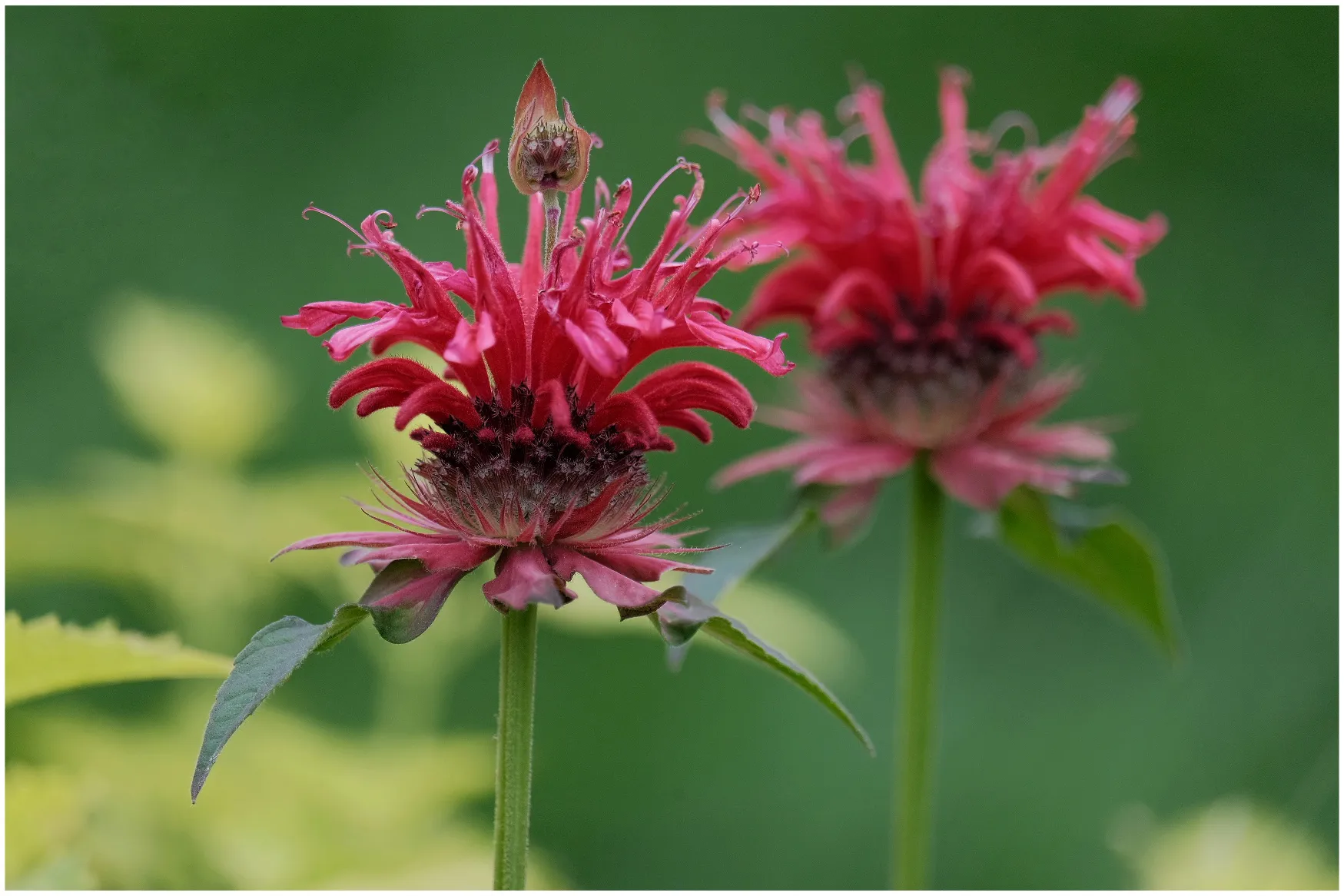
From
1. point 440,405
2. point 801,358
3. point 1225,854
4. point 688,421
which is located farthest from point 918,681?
point 801,358

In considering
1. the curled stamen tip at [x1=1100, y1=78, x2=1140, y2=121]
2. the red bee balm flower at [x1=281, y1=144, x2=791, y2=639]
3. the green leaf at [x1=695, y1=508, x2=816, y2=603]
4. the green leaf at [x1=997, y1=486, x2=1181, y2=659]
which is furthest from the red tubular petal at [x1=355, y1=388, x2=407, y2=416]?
the curled stamen tip at [x1=1100, y1=78, x2=1140, y2=121]

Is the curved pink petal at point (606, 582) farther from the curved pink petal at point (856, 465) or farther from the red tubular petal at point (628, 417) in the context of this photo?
the curved pink petal at point (856, 465)

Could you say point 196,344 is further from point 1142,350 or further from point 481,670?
point 1142,350

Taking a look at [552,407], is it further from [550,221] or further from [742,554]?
[742,554]

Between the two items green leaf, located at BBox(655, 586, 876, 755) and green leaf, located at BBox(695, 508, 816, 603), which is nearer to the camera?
green leaf, located at BBox(655, 586, 876, 755)

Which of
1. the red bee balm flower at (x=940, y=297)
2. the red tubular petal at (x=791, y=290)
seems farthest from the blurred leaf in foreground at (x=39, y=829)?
the red tubular petal at (x=791, y=290)

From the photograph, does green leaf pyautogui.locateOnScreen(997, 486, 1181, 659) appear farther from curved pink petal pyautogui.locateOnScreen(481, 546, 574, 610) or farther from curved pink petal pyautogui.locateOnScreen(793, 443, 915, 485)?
curved pink petal pyautogui.locateOnScreen(481, 546, 574, 610)

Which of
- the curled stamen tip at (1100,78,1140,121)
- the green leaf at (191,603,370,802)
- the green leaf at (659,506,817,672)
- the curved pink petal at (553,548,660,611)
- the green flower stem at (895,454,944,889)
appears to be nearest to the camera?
the green leaf at (191,603,370,802)
